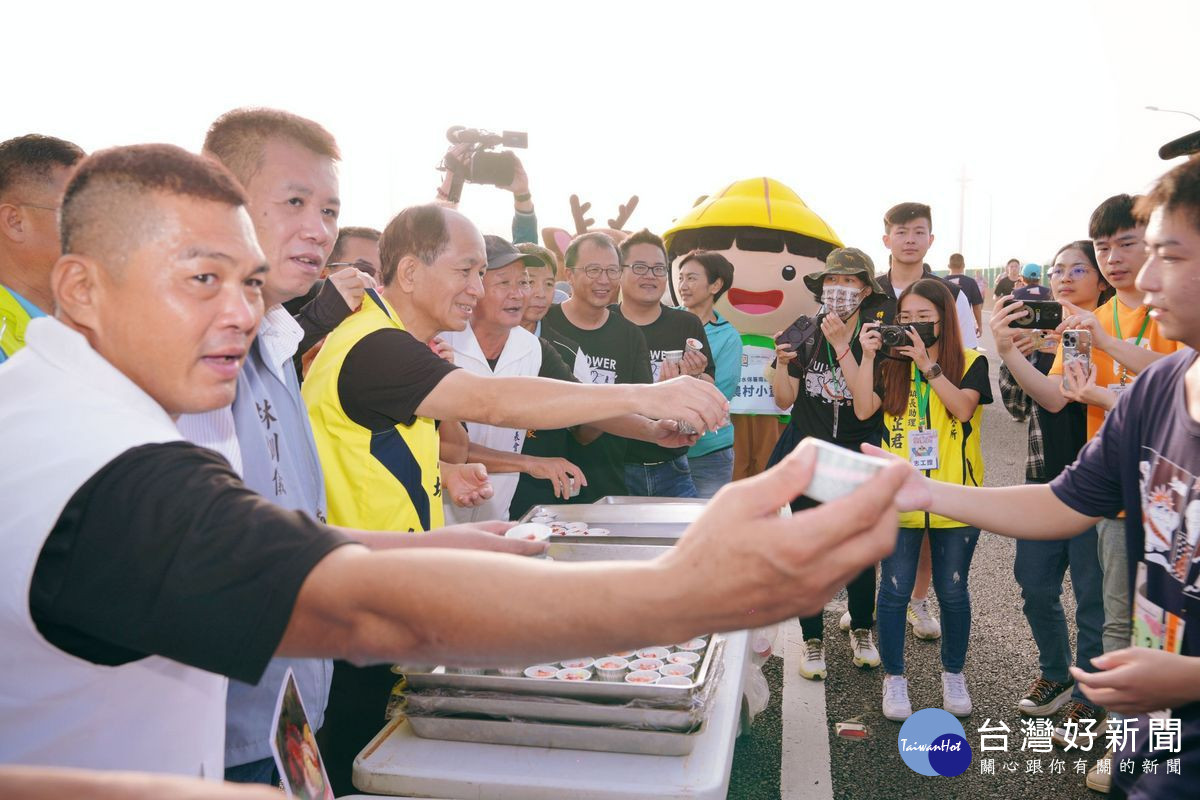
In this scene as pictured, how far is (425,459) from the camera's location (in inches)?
92.9

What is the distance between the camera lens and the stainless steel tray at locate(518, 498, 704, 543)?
9.41 ft

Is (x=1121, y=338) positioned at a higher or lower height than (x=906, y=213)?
lower

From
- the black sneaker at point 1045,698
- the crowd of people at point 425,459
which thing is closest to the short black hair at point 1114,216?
the crowd of people at point 425,459

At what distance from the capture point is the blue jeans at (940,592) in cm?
355

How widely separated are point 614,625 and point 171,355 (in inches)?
28.9

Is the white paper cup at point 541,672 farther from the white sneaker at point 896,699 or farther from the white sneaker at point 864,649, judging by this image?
the white sneaker at point 864,649

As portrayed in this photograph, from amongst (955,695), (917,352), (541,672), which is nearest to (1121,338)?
(917,352)

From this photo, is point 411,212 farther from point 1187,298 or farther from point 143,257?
point 1187,298

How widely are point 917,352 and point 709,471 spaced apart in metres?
1.51

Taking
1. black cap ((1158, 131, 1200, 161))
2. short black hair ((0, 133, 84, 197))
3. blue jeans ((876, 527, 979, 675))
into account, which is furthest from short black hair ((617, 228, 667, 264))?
short black hair ((0, 133, 84, 197))

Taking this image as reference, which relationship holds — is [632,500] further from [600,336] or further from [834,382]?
[834,382]

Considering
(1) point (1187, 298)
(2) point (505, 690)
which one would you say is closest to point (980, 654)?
(1) point (1187, 298)

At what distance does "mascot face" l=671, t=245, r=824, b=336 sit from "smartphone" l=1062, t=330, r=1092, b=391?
101 inches

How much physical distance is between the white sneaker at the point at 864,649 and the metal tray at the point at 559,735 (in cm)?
266
